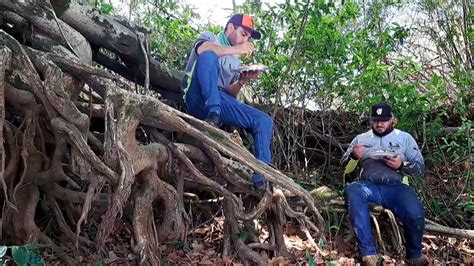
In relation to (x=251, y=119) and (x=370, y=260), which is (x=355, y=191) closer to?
(x=370, y=260)

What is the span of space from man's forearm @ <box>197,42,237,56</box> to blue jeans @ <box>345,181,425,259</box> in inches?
62.8

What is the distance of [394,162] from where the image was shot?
455 centimetres

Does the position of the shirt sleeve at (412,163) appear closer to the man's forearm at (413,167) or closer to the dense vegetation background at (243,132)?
the man's forearm at (413,167)

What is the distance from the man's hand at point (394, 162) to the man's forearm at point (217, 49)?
1.69m

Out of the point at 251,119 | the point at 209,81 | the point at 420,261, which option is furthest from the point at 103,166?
the point at 420,261

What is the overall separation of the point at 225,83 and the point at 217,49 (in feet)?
1.17

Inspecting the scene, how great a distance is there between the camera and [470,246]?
484cm

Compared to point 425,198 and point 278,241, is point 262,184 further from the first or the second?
point 425,198

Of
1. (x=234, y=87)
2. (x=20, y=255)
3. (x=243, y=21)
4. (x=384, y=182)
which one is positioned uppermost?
(x=243, y=21)

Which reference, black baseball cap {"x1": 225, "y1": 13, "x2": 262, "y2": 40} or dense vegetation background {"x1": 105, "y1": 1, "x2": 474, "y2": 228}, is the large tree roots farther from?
dense vegetation background {"x1": 105, "y1": 1, "x2": 474, "y2": 228}

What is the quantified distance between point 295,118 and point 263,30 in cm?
117

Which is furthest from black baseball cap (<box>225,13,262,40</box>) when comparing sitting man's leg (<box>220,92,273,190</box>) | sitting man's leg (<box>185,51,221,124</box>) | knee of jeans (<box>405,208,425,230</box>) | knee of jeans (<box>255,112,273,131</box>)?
knee of jeans (<box>405,208,425,230</box>)

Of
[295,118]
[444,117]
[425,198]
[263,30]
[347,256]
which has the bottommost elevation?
[347,256]

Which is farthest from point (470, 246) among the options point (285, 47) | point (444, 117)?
point (285, 47)
